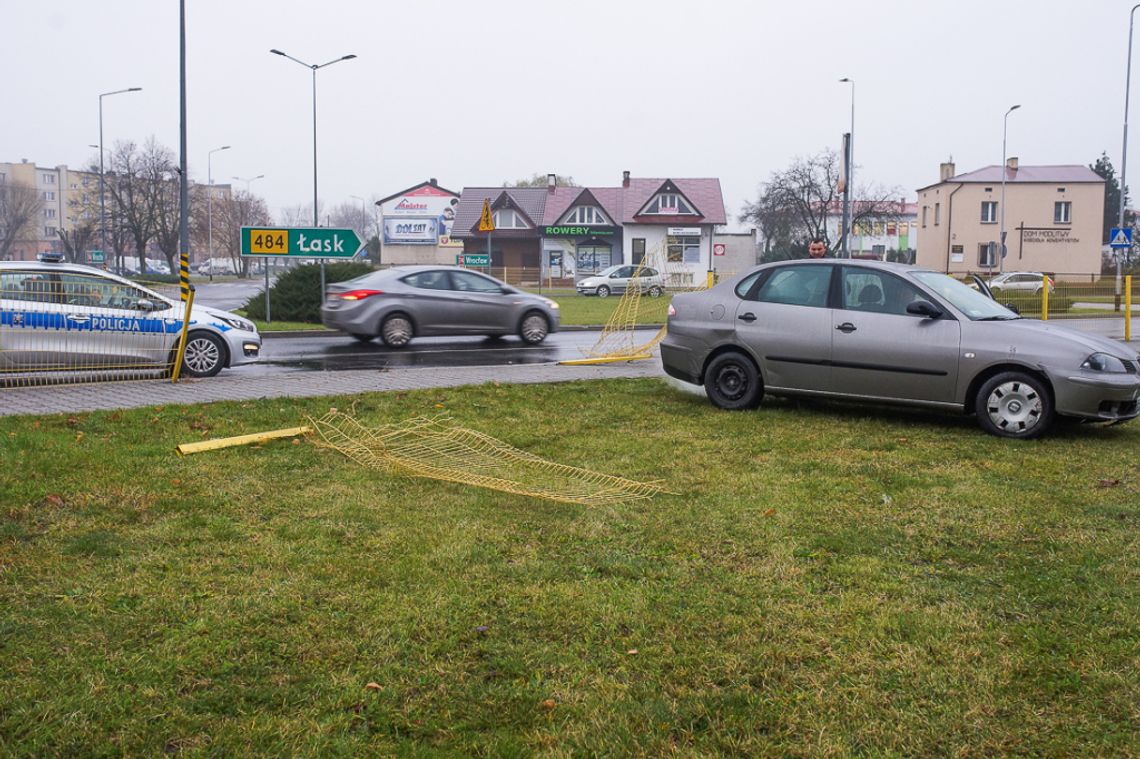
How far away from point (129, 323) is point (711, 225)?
56.4m

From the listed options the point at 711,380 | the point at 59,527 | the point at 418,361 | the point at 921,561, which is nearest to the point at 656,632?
the point at 921,561

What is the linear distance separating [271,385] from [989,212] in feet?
208

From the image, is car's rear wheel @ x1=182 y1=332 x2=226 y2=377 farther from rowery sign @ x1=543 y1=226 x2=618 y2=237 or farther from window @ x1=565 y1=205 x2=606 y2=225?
window @ x1=565 y1=205 x2=606 y2=225

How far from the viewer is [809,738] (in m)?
3.09

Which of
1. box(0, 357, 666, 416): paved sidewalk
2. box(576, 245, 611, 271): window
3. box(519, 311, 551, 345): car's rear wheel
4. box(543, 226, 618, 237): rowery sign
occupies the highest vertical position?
box(543, 226, 618, 237): rowery sign

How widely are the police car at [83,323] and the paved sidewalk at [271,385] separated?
1.27 ft

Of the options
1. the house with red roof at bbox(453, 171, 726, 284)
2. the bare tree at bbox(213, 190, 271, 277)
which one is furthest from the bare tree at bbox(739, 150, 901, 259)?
the bare tree at bbox(213, 190, 271, 277)

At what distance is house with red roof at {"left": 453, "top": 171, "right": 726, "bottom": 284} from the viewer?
65.0m

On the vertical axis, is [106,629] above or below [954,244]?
below

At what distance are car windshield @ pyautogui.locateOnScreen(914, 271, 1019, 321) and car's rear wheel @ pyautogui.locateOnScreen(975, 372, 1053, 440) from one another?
63cm

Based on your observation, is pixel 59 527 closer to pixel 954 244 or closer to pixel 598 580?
pixel 598 580

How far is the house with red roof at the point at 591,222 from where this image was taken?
65.0 m

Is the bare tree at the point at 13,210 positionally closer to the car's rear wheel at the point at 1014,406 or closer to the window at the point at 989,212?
the window at the point at 989,212

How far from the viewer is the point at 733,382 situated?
31.5 ft
